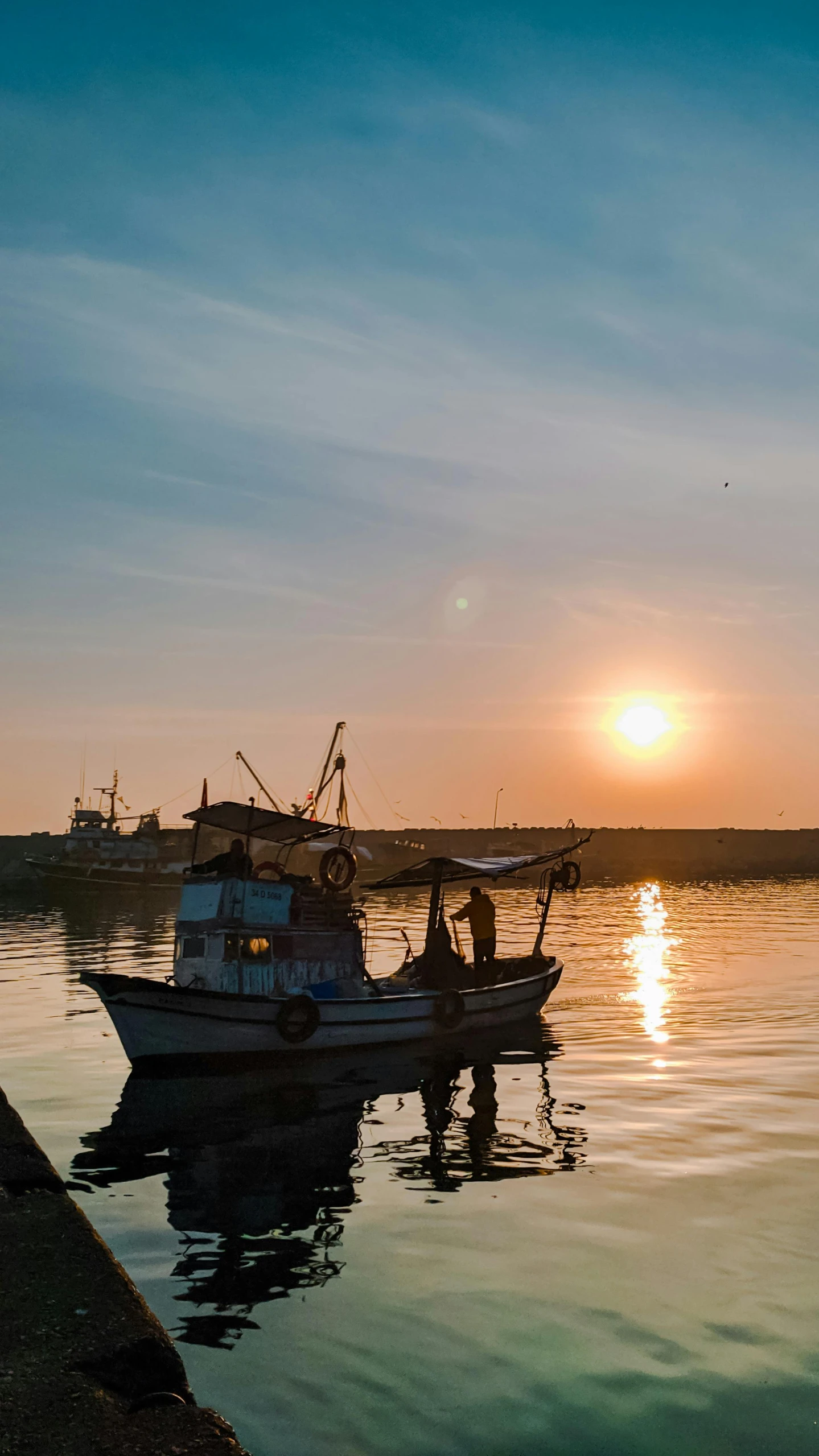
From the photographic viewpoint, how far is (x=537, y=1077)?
2412 centimetres

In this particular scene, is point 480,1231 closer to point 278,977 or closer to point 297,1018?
point 297,1018

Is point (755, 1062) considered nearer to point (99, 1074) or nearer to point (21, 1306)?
point (99, 1074)

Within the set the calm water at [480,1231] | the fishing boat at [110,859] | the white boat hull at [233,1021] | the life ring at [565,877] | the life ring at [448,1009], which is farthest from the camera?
the fishing boat at [110,859]

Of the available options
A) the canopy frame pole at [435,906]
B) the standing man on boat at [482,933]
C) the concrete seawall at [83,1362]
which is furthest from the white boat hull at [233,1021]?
the concrete seawall at [83,1362]

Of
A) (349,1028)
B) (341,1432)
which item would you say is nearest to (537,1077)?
(349,1028)

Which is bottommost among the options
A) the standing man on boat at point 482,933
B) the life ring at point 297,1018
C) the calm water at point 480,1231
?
the calm water at point 480,1231

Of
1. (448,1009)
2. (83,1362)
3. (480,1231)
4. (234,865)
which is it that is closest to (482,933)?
(448,1009)

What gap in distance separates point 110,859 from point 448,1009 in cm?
5921

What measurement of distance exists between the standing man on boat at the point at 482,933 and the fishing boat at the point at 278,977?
0.91 meters

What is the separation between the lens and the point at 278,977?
25.3 meters

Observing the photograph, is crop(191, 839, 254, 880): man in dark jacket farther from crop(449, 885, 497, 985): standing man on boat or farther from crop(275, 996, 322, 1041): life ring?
crop(449, 885, 497, 985): standing man on boat

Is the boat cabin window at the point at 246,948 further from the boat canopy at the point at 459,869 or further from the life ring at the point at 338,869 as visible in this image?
the boat canopy at the point at 459,869

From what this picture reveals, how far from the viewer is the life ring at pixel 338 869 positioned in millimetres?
26922

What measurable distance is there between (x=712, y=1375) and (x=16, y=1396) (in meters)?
5.86
